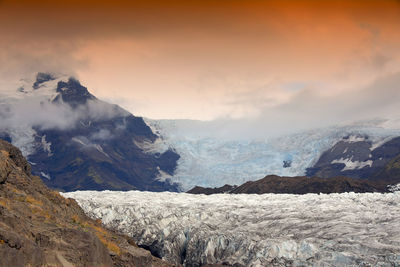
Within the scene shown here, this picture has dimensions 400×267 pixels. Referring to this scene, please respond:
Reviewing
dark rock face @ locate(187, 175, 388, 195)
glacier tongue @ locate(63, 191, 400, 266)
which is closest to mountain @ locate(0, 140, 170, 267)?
glacier tongue @ locate(63, 191, 400, 266)

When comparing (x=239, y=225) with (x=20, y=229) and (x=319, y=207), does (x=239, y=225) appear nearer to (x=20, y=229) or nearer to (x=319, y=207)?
(x=319, y=207)

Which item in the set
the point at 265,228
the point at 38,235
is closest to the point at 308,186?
the point at 265,228

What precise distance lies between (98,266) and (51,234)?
2.96m

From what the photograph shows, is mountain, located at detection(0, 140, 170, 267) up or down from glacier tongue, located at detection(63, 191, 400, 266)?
up

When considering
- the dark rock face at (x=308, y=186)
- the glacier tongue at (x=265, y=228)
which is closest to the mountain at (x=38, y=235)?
the glacier tongue at (x=265, y=228)

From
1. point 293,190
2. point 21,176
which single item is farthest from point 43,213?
point 293,190

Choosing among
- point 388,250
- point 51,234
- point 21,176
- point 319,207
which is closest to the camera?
point 51,234

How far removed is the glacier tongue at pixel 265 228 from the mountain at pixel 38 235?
26.0 metres

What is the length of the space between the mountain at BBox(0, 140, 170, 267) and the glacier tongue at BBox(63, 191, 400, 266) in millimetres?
25965

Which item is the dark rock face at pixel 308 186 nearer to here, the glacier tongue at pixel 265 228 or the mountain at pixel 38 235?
the glacier tongue at pixel 265 228

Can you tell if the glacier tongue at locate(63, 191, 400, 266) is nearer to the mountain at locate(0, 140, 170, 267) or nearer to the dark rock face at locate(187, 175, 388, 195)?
the mountain at locate(0, 140, 170, 267)

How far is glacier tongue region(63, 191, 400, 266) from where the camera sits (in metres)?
59.2

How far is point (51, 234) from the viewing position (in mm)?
25609

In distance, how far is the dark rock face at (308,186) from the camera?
520ft
